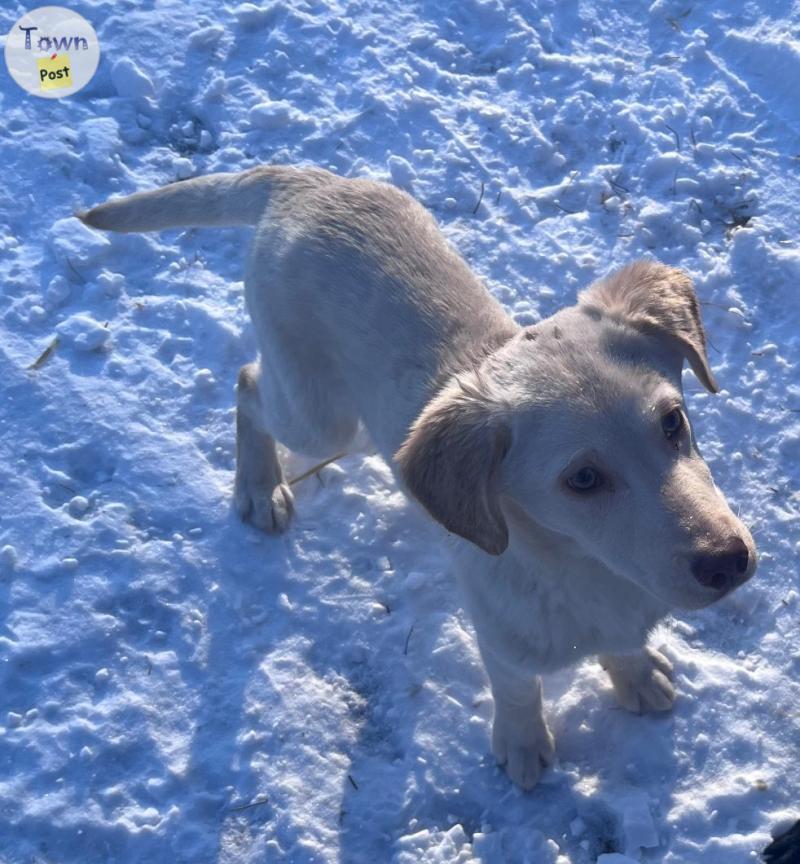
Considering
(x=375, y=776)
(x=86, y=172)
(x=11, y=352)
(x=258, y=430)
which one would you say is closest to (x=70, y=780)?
(x=375, y=776)

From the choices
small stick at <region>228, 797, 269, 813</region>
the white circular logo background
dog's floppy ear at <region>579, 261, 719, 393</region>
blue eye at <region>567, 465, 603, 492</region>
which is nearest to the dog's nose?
blue eye at <region>567, 465, 603, 492</region>

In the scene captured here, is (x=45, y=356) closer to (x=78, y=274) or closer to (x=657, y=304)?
(x=78, y=274)

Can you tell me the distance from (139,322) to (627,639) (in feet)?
8.33

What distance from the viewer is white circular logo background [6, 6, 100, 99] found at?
5223 millimetres

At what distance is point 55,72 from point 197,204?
202 cm

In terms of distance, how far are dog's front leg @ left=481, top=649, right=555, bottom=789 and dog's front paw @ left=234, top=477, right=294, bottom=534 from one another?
111 centimetres

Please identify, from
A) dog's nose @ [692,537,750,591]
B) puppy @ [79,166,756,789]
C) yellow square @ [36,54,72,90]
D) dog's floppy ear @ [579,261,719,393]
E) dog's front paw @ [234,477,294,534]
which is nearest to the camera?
dog's nose @ [692,537,750,591]

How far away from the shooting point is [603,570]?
9.40 feet

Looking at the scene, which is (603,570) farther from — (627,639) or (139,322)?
(139,322)

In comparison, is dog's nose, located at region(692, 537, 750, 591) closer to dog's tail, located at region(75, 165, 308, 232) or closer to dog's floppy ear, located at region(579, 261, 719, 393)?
dog's floppy ear, located at region(579, 261, 719, 393)

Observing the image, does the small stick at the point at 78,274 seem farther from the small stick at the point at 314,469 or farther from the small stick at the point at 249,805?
the small stick at the point at 249,805

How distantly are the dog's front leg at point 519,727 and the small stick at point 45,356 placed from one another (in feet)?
7.49

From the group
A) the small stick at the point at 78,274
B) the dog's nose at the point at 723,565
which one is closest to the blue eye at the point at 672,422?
the dog's nose at the point at 723,565

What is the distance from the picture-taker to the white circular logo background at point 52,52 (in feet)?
17.1
